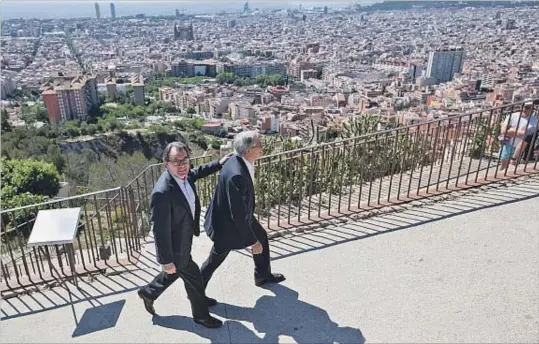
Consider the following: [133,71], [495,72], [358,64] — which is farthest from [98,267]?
[358,64]

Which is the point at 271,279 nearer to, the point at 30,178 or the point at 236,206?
the point at 236,206

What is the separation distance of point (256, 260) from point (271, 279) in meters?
0.25

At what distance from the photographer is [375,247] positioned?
14.2ft

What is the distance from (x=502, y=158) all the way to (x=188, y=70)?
11797cm

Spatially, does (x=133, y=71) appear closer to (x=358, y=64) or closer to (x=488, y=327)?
(x=358, y=64)

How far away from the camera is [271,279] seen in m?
3.87

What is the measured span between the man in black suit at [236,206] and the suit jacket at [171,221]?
23 cm

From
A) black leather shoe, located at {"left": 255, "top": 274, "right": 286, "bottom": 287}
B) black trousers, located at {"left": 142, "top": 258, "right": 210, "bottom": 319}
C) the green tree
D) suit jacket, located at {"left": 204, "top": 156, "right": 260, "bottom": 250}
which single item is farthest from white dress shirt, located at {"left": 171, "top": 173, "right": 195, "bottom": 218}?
the green tree

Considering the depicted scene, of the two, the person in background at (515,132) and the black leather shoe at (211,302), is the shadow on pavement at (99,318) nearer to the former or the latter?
the black leather shoe at (211,302)

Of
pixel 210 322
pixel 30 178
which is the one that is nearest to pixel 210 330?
pixel 210 322

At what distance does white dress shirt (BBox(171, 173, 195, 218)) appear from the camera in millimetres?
3047

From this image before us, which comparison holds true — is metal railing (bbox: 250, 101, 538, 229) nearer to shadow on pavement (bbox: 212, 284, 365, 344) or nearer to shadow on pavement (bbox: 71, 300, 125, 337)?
shadow on pavement (bbox: 212, 284, 365, 344)

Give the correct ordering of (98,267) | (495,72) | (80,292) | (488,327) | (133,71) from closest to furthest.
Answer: (488,327)
(80,292)
(98,267)
(495,72)
(133,71)

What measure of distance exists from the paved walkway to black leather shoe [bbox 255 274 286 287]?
75mm
